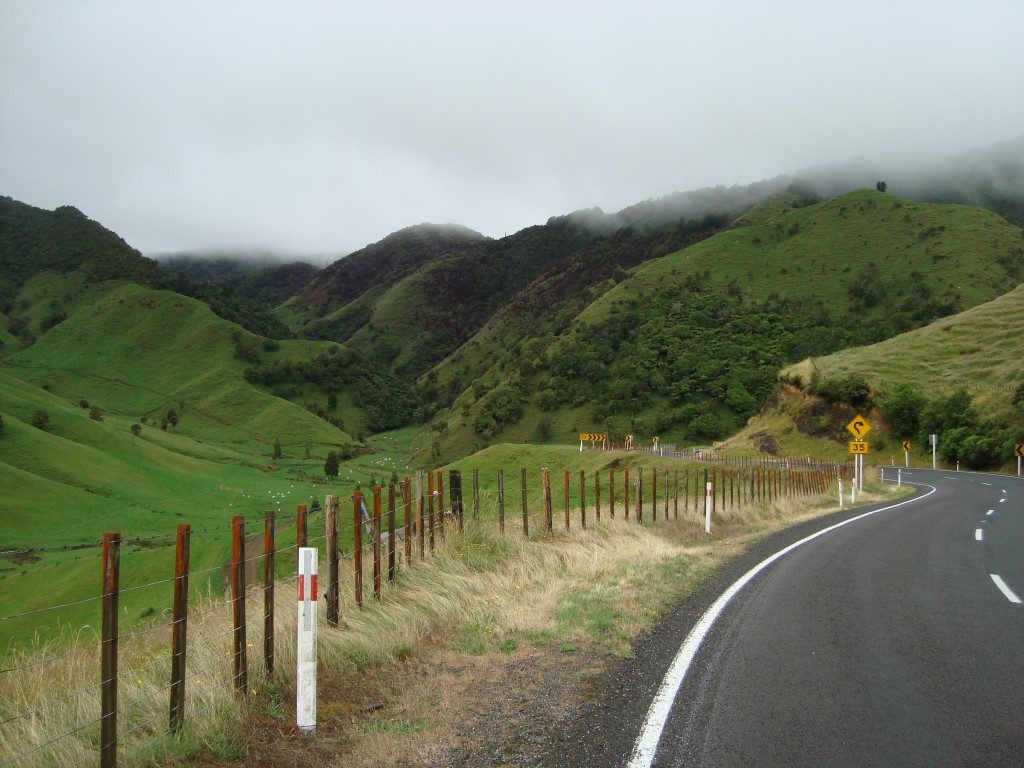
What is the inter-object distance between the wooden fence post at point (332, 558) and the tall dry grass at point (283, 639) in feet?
0.37

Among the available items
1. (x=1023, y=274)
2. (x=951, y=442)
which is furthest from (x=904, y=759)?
(x=1023, y=274)

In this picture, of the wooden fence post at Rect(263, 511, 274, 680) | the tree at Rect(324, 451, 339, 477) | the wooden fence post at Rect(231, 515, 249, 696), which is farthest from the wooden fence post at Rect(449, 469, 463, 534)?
the tree at Rect(324, 451, 339, 477)

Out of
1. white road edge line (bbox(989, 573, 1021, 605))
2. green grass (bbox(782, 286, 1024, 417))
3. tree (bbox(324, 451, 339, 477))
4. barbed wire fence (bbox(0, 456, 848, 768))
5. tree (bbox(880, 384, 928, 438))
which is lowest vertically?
tree (bbox(324, 451, 339, 477))

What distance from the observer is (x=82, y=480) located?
79.4 meters

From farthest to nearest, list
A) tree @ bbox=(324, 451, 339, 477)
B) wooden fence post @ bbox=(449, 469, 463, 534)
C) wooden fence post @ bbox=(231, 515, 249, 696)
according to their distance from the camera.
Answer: tree @ bbox=(324, 451, 339, 477)
wooden fence post @ bbox=(449, 469, 463, 534)
wooden fence post @ bbox=(231, 515, 249, 696)

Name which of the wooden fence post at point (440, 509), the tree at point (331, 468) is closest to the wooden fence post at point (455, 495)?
the wooden fence post at point (440, 509)

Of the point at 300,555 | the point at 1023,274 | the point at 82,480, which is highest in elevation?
the point at 1023,274

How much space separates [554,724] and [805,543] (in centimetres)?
1306

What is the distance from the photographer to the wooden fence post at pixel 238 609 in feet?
19.8

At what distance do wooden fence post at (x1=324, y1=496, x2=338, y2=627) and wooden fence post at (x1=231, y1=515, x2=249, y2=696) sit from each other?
159cm

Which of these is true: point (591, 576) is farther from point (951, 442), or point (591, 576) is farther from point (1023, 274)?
point (1023, 274)

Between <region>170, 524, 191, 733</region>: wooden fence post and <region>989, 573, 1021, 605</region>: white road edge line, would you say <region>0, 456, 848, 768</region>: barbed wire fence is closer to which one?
<region>170, 524, 191, 733</region>: wooden fence post

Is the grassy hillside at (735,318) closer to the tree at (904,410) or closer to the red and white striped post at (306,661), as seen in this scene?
the tree at (904,410)

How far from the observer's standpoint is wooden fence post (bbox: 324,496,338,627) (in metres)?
7.85
